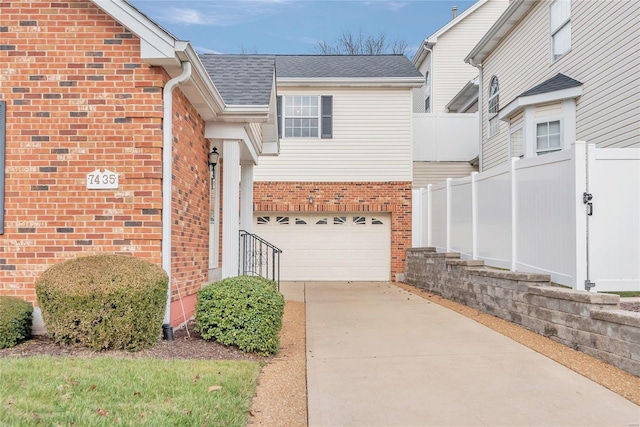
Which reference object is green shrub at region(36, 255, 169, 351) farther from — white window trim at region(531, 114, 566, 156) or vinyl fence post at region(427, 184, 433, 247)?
vinyl fence post at region(427, 184, 433, 247)

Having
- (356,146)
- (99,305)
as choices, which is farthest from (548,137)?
(99,305)

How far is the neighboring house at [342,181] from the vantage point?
54.2 feet

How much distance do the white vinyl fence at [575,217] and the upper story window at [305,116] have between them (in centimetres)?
781

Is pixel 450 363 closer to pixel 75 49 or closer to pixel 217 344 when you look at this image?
pixel 217 344

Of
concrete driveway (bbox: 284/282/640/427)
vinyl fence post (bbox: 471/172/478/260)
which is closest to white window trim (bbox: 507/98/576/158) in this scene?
vinyl fence post (bbox: 471/172/478/260)

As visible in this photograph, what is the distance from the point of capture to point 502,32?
16016mm

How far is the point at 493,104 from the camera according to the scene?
1709 cm

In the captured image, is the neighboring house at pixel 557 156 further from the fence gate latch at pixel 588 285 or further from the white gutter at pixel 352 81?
the white gutter at pixel 352 81

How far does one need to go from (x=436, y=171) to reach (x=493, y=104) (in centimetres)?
274

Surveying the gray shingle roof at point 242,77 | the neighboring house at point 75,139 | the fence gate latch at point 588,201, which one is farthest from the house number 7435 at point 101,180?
the fence gate latch at point 588,201

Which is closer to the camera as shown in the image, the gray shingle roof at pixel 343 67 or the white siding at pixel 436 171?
the gray shingle roof at pixel 343 67

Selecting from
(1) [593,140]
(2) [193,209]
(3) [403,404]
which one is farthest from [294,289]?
(3) [403,404]

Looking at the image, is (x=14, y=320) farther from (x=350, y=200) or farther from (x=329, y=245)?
(x=350, y=200)

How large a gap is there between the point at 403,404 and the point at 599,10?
988 cm
